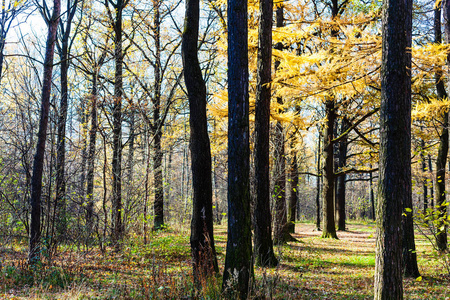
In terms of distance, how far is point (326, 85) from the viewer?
8.76 metres

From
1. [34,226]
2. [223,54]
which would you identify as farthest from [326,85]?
[34,226]

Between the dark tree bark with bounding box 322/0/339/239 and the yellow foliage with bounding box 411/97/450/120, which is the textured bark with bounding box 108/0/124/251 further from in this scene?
the yellow foliage with bounding box 411/97/450/120

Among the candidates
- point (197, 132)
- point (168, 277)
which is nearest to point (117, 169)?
point (197, 132)

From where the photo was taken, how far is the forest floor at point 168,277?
4691 mm

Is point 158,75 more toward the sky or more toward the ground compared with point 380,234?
more toward the sky

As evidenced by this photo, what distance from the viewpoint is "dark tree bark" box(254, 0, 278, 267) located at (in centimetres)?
745

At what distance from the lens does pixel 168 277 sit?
243 inches

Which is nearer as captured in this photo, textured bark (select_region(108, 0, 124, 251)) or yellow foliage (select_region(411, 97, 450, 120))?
textured bark (select_region(108, 0, 124, 251))

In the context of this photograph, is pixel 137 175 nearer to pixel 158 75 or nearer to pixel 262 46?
pixel 262 46

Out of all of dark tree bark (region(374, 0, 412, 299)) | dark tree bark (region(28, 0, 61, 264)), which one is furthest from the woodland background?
dark tree bark (region(374, 0, 412, 299))

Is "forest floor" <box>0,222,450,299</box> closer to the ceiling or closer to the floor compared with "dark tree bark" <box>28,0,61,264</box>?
closer to the floor

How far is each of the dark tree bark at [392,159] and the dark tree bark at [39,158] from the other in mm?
6416

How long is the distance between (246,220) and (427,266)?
22.4 ft

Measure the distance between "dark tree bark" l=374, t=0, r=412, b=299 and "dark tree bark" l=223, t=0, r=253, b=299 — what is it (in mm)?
1780
